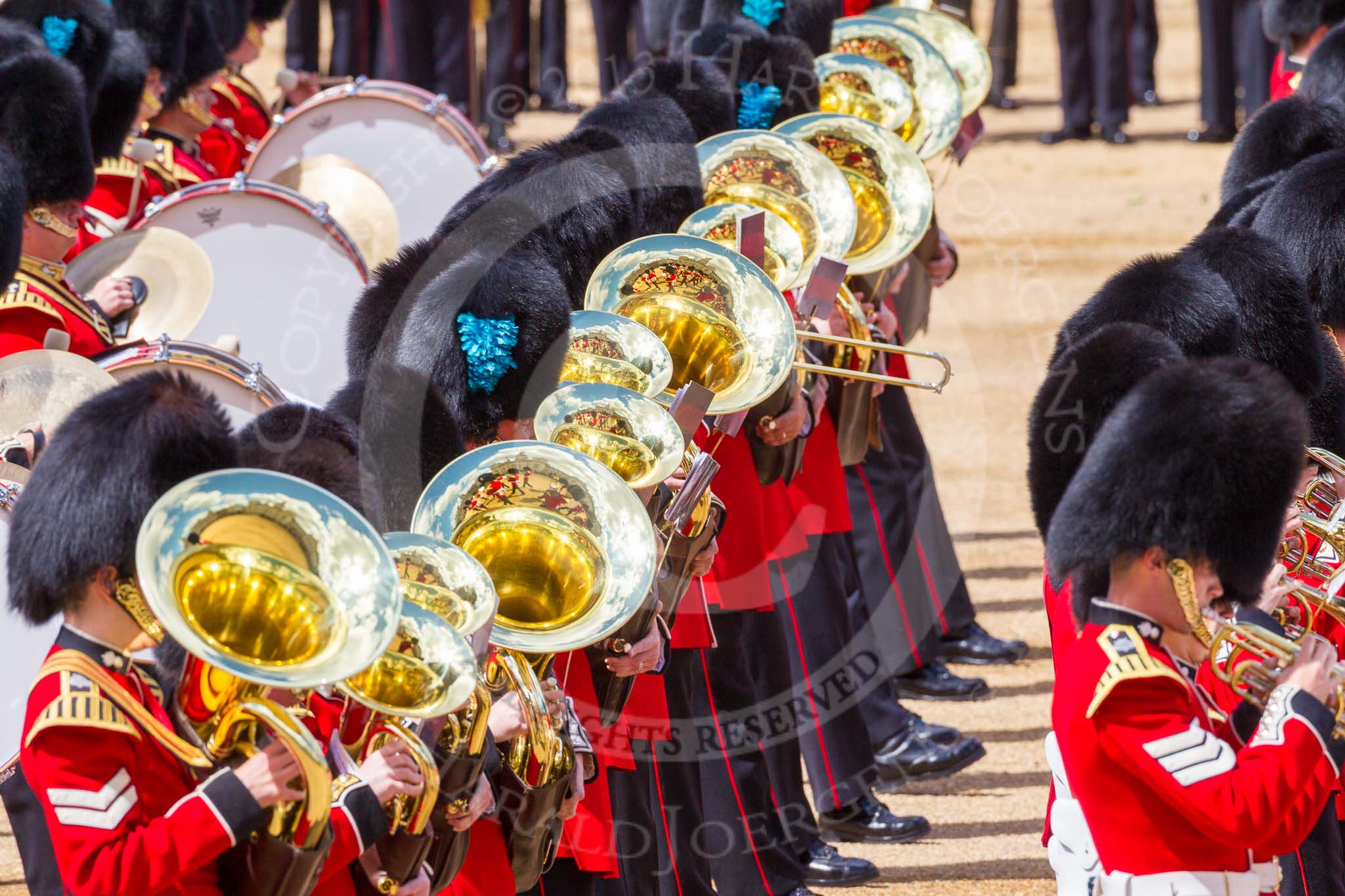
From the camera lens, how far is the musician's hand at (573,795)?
2.80 m

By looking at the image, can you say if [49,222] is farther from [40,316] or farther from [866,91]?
[866,91]

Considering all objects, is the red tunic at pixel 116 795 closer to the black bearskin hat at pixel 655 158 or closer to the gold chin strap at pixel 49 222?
the black bearskin hat at pixel 655 158

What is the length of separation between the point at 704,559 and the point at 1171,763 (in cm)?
119

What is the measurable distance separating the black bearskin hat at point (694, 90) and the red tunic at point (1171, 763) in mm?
2283

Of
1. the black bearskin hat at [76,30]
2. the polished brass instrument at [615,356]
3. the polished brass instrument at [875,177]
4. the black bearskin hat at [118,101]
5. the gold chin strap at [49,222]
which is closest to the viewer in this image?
the polished brass instrument at [615,356]

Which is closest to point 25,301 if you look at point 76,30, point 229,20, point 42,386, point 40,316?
point 40,316

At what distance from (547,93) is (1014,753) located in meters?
8.89

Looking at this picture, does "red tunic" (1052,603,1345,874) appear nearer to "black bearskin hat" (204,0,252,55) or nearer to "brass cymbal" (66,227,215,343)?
"brass cymbal" (66,227,215,343)

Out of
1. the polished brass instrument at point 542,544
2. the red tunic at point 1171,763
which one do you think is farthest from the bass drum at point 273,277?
the red tunic at point 1171,763

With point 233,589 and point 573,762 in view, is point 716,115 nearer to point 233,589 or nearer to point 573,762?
point 573,762

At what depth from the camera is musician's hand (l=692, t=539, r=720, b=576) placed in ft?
11.2

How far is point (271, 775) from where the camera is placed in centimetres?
223

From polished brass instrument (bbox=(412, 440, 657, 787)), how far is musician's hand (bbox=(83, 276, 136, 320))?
6.58ft

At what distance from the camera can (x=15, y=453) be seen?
131 inches
